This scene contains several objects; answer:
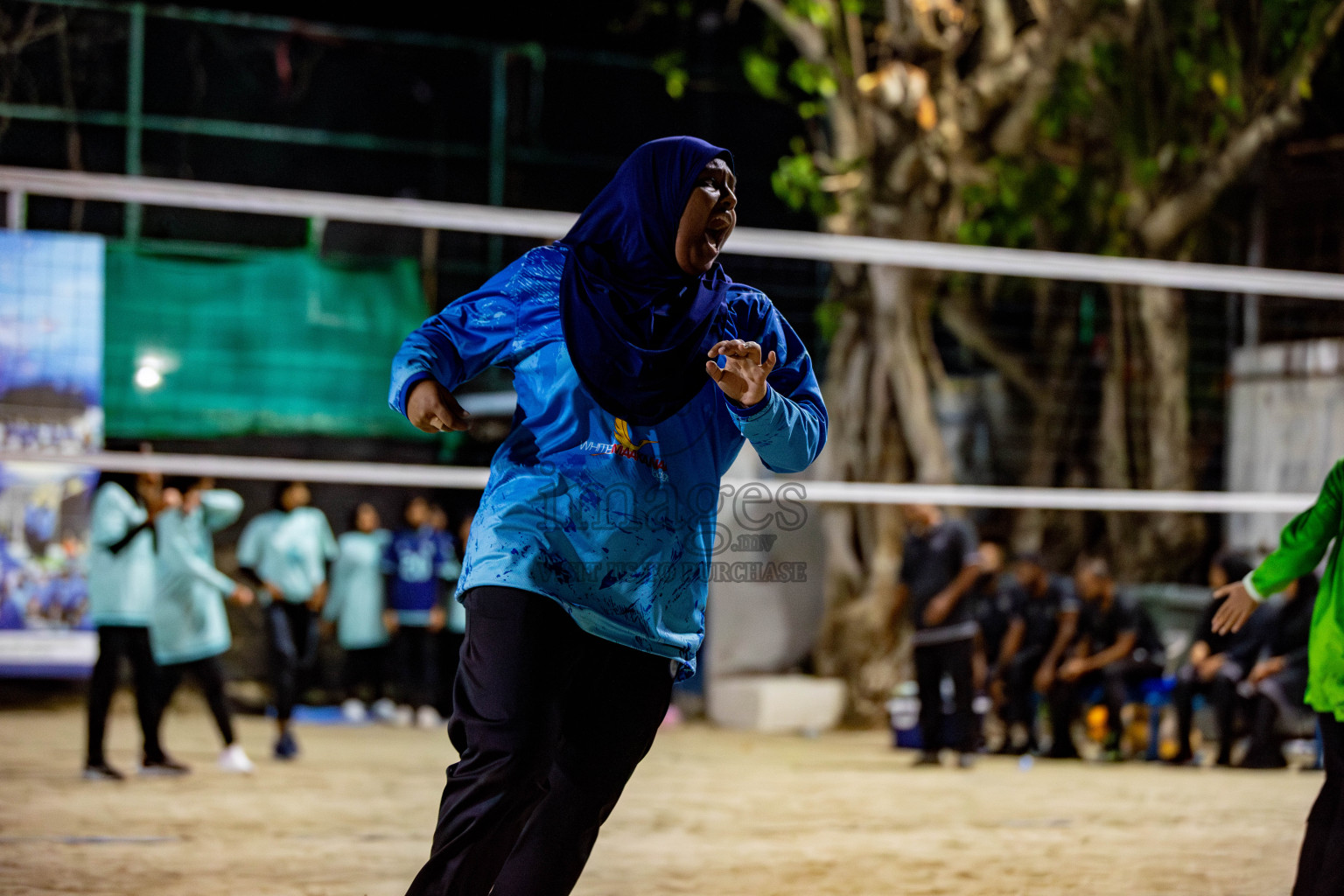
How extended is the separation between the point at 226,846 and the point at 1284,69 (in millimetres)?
9510

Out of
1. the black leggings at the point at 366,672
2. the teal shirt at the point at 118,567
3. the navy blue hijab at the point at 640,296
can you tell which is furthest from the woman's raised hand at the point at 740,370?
the black leggings at the point at 366,672

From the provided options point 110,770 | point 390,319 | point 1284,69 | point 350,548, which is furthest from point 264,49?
point 1284,69

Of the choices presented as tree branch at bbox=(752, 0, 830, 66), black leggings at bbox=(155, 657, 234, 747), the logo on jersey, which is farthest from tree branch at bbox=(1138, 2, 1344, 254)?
the logo on jersey

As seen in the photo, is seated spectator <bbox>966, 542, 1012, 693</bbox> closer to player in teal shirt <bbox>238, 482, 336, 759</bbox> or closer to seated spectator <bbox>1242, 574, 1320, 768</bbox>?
seated spectator <bbox>1242, 574, 1320, 768</bbox>

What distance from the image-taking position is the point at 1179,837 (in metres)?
6.04

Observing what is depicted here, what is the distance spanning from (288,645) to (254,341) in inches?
107

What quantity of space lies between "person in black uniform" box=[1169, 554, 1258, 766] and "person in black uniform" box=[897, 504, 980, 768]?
146cm

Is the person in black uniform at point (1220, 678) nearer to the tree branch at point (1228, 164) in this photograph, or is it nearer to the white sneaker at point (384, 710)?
the tree branch at point (1228, 164)

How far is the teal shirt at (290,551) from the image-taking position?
915 centimetres

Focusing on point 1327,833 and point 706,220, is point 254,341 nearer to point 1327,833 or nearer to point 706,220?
point 706,220

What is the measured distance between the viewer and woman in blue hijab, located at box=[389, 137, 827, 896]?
2.70 meters

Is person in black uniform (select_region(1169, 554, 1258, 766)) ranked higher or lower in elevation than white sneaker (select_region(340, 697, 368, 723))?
higher

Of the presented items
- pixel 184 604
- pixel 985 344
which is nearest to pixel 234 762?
pixel 184 604

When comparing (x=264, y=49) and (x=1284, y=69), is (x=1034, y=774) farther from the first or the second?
(x=264, y=49)
